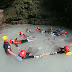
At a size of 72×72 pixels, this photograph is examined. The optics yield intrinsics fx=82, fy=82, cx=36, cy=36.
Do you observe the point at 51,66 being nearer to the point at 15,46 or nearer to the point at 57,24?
the point at 15,46

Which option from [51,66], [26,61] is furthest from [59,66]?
[26,61]

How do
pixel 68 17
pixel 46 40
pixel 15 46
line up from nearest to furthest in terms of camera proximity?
pixel 15 46 < pixel 46 40 < pixel 68 17

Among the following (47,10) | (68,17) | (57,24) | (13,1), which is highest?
(13,1)

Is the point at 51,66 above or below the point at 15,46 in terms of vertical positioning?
below

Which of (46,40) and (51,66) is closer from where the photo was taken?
(51,66)

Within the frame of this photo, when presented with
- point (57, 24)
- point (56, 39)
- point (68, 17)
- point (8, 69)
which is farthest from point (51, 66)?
point (68, 17)

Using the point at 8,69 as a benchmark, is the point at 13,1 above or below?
above

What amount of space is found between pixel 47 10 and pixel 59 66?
291 inches

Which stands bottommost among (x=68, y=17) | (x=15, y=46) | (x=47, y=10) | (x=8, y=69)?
(x=8, y=69)

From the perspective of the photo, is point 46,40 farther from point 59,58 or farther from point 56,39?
point 59,58

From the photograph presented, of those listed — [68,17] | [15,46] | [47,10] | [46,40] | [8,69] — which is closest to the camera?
[8,69]

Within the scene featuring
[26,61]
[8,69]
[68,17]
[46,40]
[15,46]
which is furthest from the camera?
[68,17]

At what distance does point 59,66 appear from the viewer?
11.8ft

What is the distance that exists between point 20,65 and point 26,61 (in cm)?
34
